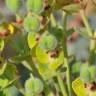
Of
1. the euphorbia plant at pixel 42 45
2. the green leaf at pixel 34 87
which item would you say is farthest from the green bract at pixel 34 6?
the green leaf at pixel 34 87

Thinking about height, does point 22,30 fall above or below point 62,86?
above

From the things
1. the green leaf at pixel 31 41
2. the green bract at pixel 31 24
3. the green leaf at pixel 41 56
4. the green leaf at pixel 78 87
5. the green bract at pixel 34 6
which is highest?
the green bract at pixel 34 6

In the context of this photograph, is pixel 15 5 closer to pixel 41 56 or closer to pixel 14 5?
pixel 14 5

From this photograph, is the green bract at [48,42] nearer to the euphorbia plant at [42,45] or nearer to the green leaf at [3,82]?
the euphorbia plant at [42,45]

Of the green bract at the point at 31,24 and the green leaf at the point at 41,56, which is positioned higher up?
the green bract at the point at 31,24

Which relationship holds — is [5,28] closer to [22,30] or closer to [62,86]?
[22,30]

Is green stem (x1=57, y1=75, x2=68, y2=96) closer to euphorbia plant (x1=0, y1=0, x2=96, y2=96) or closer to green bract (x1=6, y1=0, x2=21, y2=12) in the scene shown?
euphorbia plant (x1=0, y1=0, x2=96, y2=96)

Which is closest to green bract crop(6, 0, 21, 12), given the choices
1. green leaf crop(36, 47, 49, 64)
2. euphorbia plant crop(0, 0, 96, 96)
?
euphorbia plant crop(0, 0, 96, 96)

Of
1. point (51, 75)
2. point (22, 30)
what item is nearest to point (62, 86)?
point (51, 75)

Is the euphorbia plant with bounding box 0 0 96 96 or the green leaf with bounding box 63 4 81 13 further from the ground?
the green leaf with bounding box 63 4 81 13
